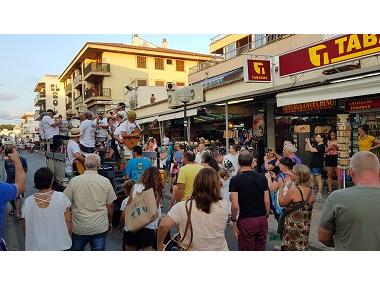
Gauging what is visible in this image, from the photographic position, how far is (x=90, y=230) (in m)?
4.67

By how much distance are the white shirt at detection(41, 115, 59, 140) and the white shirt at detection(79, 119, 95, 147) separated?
5.27 ft

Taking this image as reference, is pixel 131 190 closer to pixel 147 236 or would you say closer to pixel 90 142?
pixel 147 236

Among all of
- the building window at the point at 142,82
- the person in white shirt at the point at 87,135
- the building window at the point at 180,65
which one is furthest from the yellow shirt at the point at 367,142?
the building window at the point at 180,65

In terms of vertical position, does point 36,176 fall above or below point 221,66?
below

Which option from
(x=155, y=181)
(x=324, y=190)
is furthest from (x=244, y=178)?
(x=324, y=190)

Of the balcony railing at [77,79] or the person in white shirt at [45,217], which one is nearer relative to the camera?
the person in white shirt at [45,217]

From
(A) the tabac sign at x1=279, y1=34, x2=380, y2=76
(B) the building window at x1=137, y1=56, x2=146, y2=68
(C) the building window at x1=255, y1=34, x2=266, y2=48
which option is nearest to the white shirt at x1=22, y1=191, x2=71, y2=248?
A: (A) the tabac sign at x1=279, y1=34, x2=380, y2=76

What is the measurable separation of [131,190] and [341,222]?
2734 mm

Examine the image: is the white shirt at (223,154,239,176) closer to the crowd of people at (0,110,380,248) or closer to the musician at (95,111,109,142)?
the crowd of people at (0,110,380,248)

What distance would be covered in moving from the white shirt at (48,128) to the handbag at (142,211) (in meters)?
6.21

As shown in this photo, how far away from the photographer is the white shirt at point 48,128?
9.97m

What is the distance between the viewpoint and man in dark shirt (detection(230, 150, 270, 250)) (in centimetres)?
482

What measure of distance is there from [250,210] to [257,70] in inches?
350

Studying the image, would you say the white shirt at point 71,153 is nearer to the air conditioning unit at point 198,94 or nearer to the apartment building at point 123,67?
the air conditioning unit at point 198,94
